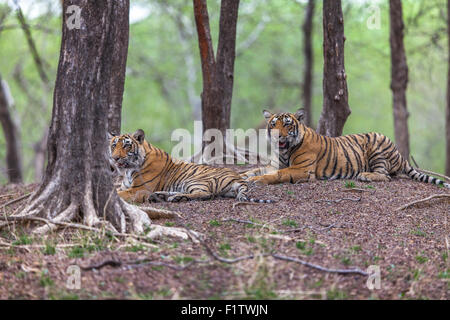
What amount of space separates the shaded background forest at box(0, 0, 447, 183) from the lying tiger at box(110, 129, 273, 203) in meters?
13.3

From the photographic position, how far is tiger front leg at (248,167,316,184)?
24.4 ft

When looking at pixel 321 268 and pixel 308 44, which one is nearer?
pixel 321 268

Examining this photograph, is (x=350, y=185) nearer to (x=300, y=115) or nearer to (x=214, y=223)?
(x=300, y=115)

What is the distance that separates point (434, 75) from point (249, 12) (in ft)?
31.1

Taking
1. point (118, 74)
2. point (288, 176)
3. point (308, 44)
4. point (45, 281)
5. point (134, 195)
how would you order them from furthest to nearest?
point (308, 44), point (288, 176), point (118, 74), point (134, 195), point (45, 281)

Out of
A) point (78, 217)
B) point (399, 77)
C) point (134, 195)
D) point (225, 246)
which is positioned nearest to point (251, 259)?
point (225, 246)

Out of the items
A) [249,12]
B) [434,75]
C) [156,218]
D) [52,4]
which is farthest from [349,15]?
[156,218]

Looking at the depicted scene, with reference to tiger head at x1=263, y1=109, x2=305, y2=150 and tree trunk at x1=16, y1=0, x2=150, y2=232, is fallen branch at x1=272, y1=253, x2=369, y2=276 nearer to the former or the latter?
tree trunk at x1=16, y1=0, x2=150, y2=232

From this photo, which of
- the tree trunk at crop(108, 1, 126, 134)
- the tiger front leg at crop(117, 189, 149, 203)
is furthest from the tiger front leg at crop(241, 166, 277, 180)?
the tree trunk at crop(108, 1, 126, 134)

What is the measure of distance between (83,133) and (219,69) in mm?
4343

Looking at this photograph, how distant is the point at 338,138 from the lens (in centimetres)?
818

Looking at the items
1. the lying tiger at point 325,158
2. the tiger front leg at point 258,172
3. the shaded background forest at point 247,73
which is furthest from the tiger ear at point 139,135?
the shaded background forest at point 247,73

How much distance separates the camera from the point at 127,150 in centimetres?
695

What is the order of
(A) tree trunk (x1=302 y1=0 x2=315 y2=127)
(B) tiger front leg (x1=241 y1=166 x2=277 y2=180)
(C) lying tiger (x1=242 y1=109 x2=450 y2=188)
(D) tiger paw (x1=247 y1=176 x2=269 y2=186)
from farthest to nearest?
(A) tree trunk (x1=302 y1=0 x2=315 y2=127)
(B) tiger front leg (x1=241 y1=166 x2=277 y2=180)
(C) lying tiger (x1=242 y1=109 x2=450 y2=188)
(D) tiger paw (x1=247 y1=176 x2=269 y2=186)
